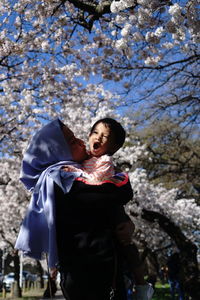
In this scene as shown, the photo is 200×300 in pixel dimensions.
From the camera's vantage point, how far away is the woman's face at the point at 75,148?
242 centimetres

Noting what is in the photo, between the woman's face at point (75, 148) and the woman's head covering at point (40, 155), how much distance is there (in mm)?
64

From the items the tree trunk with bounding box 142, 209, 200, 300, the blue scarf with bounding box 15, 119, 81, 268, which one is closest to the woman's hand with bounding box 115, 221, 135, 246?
the blue scarf with bounding box 15, 119, 81, 268

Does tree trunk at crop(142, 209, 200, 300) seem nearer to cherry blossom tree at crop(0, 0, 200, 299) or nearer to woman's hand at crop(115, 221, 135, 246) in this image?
cherry blossom tree at crop(0, 0, 200, 299)

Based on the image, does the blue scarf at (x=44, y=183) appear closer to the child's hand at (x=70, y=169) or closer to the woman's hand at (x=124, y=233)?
the child's hand at (x=70, y=169)

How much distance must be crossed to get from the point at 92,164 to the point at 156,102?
8.71 metres

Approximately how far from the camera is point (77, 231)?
6.81ft

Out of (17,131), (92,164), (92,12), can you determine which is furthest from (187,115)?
(92,164)

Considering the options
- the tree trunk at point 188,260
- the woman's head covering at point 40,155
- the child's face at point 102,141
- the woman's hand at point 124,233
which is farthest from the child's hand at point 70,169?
the tree trunk at point 188,260

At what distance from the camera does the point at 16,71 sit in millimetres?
8922

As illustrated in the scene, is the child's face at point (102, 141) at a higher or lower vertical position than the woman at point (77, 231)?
higher

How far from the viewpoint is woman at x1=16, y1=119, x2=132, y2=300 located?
6.60ft

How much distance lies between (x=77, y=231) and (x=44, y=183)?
1.05 feet

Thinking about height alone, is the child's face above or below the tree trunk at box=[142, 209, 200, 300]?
above

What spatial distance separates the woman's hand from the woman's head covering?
1.71ft
